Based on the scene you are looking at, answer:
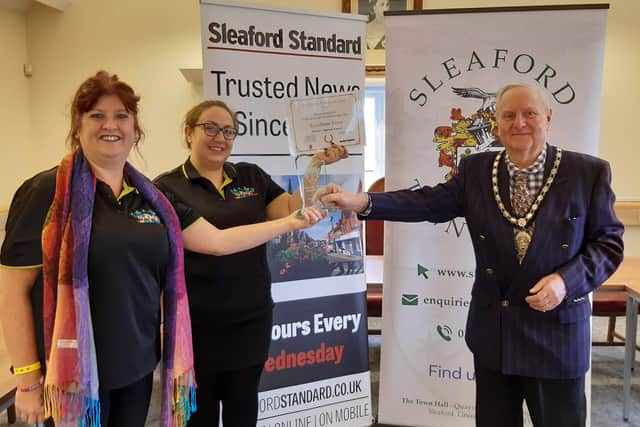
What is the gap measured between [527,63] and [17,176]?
4292 millimetres

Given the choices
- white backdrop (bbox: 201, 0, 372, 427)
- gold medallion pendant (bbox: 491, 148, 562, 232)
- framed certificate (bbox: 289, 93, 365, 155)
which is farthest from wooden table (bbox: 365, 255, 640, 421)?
gold medallion pendant (bbox: 491, 148, 562, 232)

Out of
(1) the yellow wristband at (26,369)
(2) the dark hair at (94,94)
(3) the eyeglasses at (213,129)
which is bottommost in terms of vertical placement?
(1) the yellow wristband at (26,369)

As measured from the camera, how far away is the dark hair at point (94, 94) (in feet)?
4.01

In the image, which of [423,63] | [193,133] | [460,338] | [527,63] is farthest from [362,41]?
[460,338]

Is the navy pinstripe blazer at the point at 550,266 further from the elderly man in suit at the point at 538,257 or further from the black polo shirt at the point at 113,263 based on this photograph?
the black polo shirt at the point at 113,263

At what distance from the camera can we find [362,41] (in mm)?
2201

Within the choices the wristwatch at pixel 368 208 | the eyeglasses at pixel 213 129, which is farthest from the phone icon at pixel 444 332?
the eyeglasses at pixel 213 129

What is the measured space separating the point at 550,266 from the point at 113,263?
118 cm

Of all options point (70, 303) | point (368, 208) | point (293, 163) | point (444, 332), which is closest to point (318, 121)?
point (293, 163)

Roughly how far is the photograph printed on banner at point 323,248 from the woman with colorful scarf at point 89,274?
0.92m

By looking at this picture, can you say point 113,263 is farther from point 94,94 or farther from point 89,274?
point 94,94

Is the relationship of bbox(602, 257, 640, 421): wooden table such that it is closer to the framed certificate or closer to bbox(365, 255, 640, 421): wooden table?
bbox(365, 255, 640, 421): wooden table

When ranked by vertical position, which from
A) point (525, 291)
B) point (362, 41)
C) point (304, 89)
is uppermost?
point (362, 41)

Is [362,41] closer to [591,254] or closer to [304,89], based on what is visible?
[304,89]
